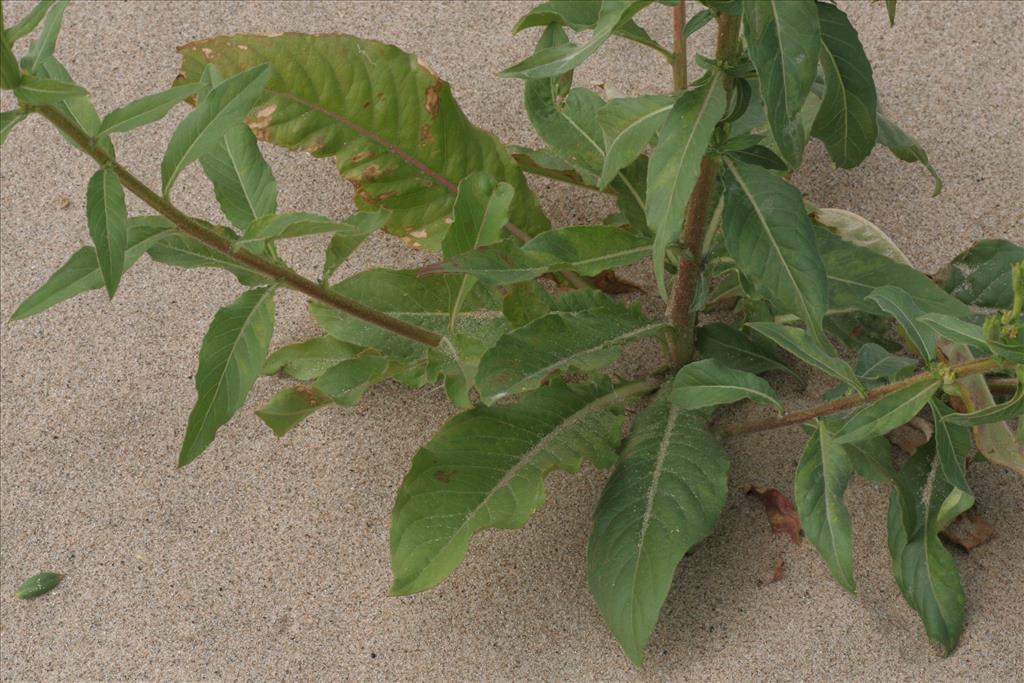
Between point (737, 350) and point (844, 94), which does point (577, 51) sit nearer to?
point (844, 94)

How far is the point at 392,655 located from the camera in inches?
86.3

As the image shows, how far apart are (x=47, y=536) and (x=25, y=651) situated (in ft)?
0.80

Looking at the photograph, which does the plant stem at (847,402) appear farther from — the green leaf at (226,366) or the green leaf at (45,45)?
the green leaf at (45,45)

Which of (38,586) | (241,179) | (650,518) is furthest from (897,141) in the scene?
(38,586)

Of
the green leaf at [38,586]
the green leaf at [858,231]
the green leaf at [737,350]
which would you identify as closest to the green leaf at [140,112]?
the green leaf at [38,586]

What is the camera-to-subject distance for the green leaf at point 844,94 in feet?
5.79

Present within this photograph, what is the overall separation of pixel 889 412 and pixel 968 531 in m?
0.60

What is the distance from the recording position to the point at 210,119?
168 centimetres

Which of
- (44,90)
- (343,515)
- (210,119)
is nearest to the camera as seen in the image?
(44,90)

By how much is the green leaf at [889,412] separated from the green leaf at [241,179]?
104 centimetres

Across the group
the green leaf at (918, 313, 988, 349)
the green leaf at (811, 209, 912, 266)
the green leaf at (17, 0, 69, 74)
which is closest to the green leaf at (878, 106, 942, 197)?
the green leaf at (811, 209, 912, 266)

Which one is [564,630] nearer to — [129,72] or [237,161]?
[237,161]

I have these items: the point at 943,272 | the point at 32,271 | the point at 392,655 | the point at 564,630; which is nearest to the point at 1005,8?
the point at 943,272

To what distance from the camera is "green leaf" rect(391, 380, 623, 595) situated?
2006 millimetres
